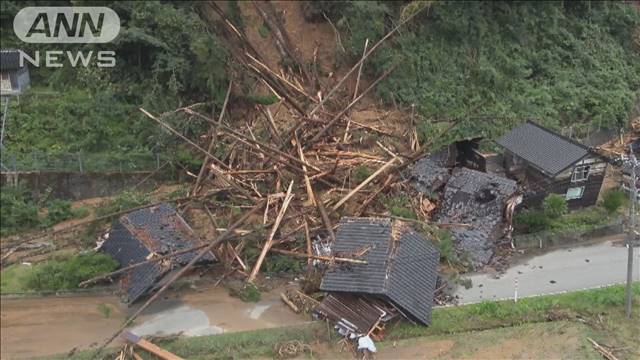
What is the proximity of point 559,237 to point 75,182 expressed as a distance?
44.4ft

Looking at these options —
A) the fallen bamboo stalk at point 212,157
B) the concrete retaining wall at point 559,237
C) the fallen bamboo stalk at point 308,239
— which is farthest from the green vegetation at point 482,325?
the fallen bamboo stalk at point 212,157

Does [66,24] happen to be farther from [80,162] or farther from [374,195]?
[374,195]

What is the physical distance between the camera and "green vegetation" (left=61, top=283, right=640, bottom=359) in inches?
514

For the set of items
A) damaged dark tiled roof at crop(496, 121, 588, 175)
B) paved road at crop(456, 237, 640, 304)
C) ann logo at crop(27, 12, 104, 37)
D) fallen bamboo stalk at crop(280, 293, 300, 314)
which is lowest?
paved road at crop(456, 237, 640, 304)

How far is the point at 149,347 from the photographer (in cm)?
1282

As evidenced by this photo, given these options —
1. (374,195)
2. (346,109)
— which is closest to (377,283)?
(374,195)

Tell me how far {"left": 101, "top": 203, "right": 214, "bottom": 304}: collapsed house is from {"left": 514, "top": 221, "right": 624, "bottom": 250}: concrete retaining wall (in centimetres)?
798

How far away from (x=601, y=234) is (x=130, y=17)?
1570 cm

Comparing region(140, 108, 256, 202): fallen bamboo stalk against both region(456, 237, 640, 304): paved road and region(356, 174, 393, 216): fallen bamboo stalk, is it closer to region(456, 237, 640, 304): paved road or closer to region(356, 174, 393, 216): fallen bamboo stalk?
region(356, 174, 393, 216): fallen bamboo stalk

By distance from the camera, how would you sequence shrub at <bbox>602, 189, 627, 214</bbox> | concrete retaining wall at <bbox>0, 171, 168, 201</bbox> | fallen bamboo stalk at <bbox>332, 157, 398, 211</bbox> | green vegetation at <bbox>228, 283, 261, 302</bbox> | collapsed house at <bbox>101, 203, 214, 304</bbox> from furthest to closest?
concrete retaining wall at <bbox>0, 171, 168, 201</bbox> → shrub at <bbox>602, 189, 627, 214</bbox> → fallen bamboo stalk at <bbox>332, 157, 398, 211</bbox> → green vegetation at <bbox>228, 283, 261, 302</bbox> → collapsed house at <bbox>101, 203, 214, 304</bbox>

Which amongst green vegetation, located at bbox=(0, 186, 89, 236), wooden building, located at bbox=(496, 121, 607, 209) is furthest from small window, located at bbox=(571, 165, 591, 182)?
green vegetation, located at bbox=(0, 186, 89, 236)

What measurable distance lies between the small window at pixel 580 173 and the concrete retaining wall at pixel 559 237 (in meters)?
1.41

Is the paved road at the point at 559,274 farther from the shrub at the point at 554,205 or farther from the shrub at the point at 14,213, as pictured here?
the shrub at the point at 14,213

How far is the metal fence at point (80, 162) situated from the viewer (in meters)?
18.1
